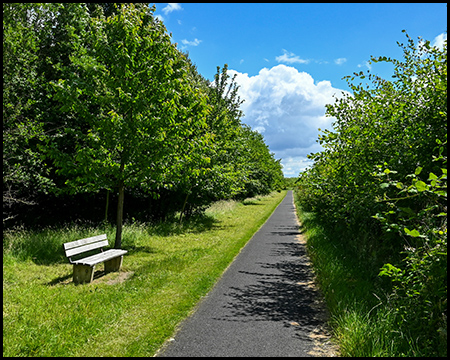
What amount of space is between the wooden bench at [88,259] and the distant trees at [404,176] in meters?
5.42

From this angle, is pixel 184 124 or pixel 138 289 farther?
pixel 184 124

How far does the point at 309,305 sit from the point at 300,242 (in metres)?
6.83

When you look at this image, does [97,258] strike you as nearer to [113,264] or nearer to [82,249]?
[82,249]

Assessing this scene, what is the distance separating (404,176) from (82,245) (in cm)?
695

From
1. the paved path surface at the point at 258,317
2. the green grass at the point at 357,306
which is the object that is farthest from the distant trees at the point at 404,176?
the paved path surface at the point at 258,317

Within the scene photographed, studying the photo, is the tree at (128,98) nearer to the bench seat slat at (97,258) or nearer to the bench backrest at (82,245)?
the bench backrest at (82,245)

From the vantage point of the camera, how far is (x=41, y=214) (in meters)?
13.8

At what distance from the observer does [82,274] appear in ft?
22.8

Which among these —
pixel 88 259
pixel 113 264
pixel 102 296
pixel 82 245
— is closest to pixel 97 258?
pixel 88 259

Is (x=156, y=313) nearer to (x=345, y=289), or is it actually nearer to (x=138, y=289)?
Result: (x=138, y=289)

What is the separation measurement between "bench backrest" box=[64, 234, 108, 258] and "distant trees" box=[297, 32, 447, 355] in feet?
18.8

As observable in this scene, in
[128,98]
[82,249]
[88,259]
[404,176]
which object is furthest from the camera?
[128,98]

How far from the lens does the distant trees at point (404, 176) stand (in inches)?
146

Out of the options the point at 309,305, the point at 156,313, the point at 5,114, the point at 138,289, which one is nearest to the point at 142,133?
the point at 5,114
